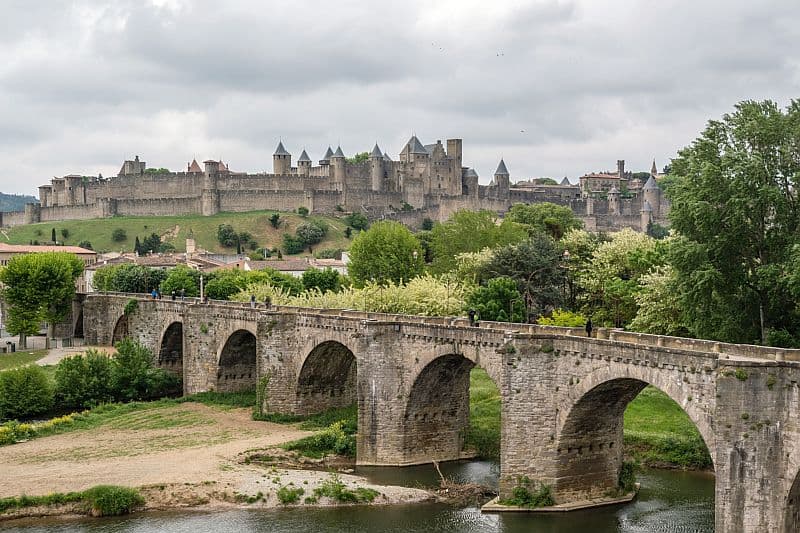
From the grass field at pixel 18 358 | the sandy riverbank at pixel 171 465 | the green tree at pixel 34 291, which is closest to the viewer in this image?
the sandy riverbank at pixel 171 465

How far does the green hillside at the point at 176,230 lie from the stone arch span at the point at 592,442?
11611cm

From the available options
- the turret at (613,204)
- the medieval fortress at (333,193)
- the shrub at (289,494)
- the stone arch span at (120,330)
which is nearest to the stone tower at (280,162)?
the medieval fortress at (333,193)

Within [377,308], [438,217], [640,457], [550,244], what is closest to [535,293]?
[550,244]

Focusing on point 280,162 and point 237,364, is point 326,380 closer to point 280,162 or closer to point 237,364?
point 237,364

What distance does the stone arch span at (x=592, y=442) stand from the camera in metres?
32.1

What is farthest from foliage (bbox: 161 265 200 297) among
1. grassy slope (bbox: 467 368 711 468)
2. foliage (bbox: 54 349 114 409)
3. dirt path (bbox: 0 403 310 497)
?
grassy slope (bbox: 467 368 711 468)

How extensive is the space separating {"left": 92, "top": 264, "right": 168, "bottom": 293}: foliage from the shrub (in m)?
59.3

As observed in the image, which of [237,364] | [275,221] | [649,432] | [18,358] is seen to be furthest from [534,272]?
[275,221]

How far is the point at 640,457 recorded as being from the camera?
40812mm

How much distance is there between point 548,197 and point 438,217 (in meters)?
27.5

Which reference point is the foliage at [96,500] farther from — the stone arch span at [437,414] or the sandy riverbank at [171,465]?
the stone arch span at [437,414]

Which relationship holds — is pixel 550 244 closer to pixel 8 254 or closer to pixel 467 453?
pixel 467 453

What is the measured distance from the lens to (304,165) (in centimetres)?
19075

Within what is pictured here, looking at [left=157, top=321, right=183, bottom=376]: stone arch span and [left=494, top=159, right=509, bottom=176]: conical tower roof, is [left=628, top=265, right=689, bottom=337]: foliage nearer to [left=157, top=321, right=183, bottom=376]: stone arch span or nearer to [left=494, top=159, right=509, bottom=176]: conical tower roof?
[left=157, top=321, right=183, bottom=376]: stone arch span
